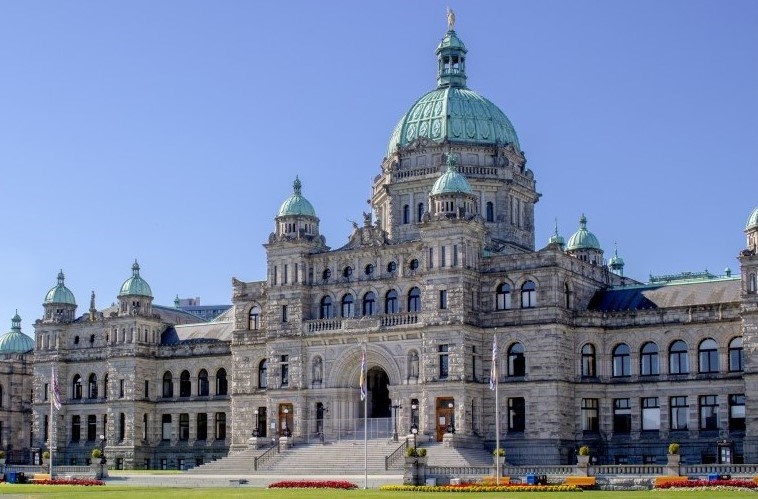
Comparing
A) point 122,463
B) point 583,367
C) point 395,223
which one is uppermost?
point 395,223

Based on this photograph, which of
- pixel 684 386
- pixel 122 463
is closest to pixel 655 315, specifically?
pixel 684 386

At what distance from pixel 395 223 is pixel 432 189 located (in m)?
10.00

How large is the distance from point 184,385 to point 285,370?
1906cm

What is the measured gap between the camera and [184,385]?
120625mm

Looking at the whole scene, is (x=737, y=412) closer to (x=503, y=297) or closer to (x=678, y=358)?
(x=678, y=358)

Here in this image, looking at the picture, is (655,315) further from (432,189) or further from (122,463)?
(122,463)

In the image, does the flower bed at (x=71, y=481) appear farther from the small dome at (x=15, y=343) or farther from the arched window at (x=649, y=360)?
the small dome at (x=15, y=343)

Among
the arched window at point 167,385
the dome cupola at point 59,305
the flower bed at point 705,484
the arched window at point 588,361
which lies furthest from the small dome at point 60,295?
the flower bed at point 705,484

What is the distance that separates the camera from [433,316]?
96625mm

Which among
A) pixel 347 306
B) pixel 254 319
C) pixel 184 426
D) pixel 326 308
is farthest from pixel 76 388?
pixel 347 306

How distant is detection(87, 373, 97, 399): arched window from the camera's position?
4882 inches

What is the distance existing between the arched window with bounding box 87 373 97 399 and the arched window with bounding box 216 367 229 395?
13032mm

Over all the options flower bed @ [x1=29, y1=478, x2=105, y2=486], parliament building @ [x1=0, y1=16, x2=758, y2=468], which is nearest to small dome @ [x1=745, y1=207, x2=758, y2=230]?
parliament building @ [x1=0, y1=16, x2=758, y2=468]

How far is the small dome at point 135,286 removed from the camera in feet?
396
